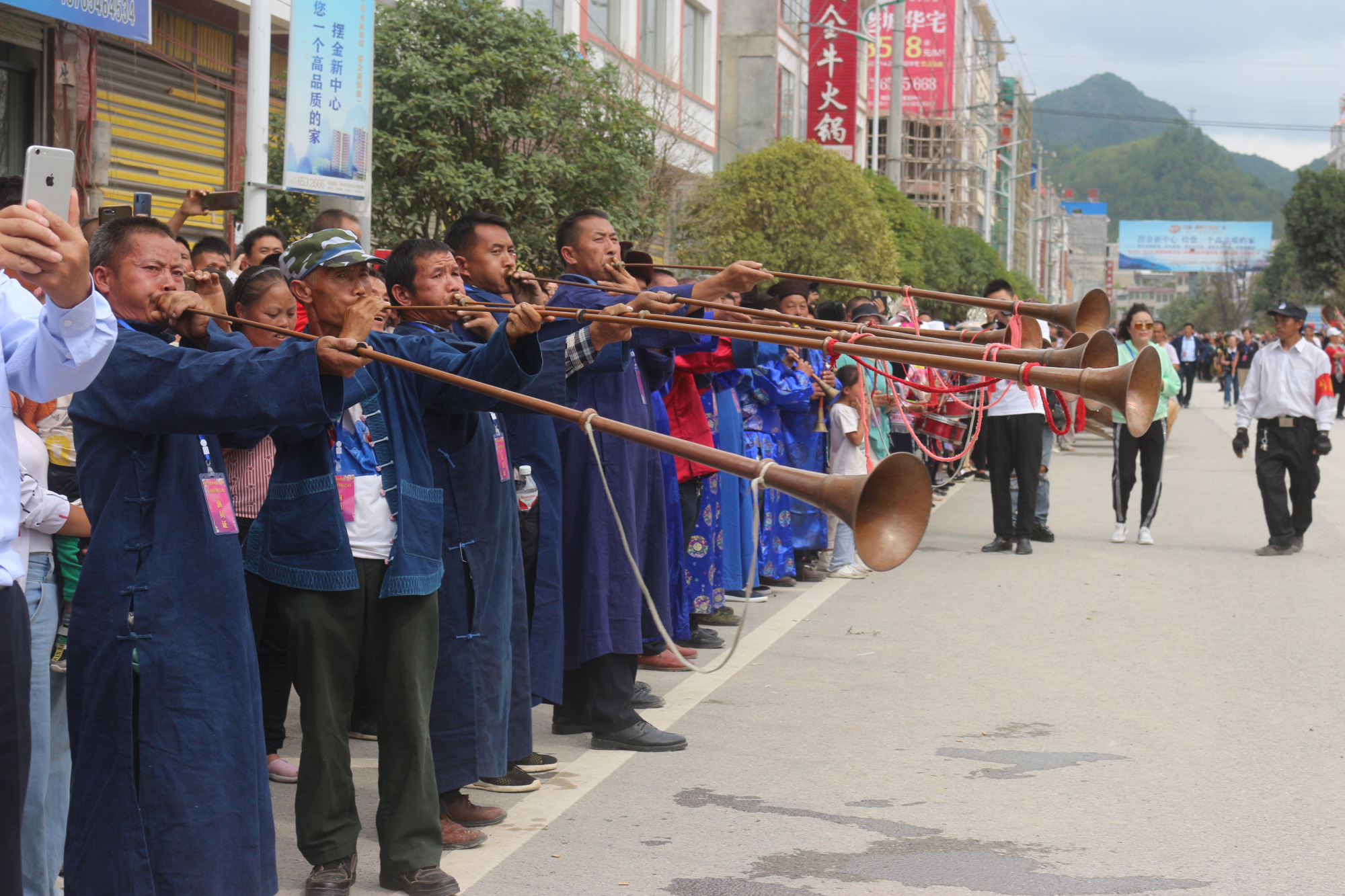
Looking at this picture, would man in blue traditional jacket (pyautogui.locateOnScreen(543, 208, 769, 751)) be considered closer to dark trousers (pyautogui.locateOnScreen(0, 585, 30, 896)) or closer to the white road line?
the white road line

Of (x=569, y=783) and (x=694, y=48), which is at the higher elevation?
(x=694, y=48)

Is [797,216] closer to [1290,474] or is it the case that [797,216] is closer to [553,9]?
[553,9]

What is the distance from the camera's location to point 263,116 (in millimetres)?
8078

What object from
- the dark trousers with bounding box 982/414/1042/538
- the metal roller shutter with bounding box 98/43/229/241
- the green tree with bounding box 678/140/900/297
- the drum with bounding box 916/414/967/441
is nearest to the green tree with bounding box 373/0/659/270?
the metal roller shutter with bounding box 98/43/229/241

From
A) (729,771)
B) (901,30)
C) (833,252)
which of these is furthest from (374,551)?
(901,30)

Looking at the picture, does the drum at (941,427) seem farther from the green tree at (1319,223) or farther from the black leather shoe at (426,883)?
the green tree at (1319,223)

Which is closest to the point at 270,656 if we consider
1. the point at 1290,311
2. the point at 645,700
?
the point at 645,700

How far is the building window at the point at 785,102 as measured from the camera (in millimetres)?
29306

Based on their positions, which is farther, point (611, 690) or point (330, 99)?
point (330, 99)

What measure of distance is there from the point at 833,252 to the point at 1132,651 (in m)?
12.2

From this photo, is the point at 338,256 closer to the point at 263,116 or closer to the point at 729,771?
the point at 729,771

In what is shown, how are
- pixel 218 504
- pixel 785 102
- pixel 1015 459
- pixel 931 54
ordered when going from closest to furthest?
1. pixel 218 504
2. pixel 1015 459
3. pixel 785 102
4. pixel 931 54

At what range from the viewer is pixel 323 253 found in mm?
3809

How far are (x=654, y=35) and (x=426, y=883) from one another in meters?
20.8
